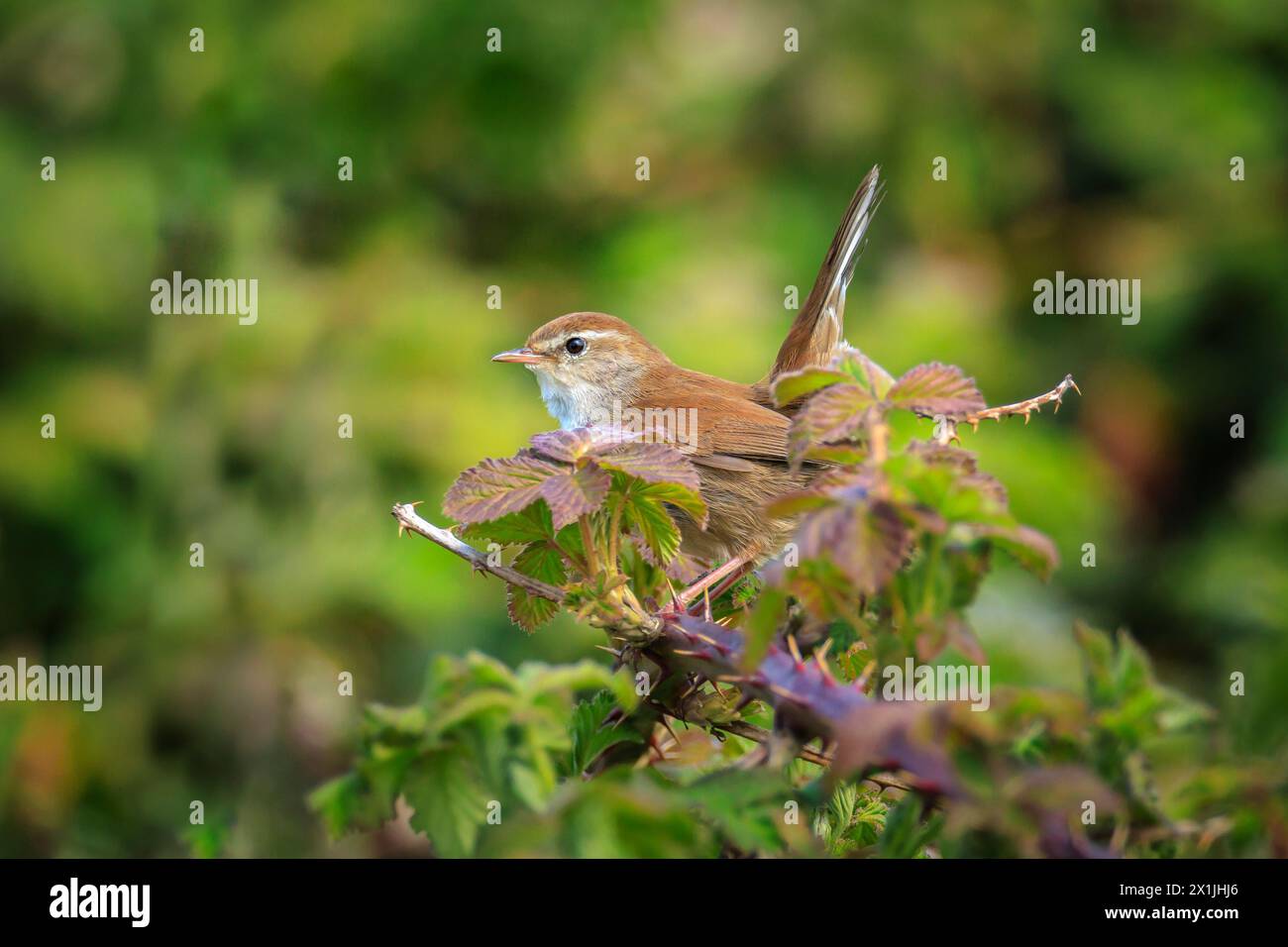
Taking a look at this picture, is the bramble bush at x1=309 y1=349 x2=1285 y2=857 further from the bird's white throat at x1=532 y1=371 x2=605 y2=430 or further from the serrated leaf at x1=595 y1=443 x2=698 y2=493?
the bird's white throat at x1=532 y1=371 x2=605 y2=430

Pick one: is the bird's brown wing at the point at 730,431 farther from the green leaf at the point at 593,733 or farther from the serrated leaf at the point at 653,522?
the green leaf at the point at 593,733

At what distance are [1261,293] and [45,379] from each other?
5.88m

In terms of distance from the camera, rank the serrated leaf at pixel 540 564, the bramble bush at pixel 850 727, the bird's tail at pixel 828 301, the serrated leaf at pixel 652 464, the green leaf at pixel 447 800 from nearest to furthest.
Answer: the bramble bush at pixel 850 727
the green leaf at pixel 447 800
the serrated leaf at pixel 652 464
the serrated leaf at pixel 540 564
the bird's tail at pixel 828 301

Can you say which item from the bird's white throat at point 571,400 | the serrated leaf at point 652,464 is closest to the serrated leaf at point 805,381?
the serrated leaf at point 652,464

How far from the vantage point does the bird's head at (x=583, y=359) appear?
4426mm

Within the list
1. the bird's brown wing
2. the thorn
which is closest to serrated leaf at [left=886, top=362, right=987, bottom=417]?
the thorn

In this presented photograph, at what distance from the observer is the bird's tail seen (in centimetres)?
389

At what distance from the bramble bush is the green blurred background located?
2684 millimetres

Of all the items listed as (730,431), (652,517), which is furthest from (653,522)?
(730,431)

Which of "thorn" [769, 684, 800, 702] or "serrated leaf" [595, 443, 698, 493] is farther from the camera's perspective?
"serrated leaf" [595, 443, 698, 493]

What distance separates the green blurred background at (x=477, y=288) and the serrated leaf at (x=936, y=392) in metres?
2.83

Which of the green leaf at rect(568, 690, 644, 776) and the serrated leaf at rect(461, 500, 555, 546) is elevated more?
the serrated leaf at rect(461, 500, 555, 546)

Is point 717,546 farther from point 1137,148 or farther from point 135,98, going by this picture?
point 1137,148
